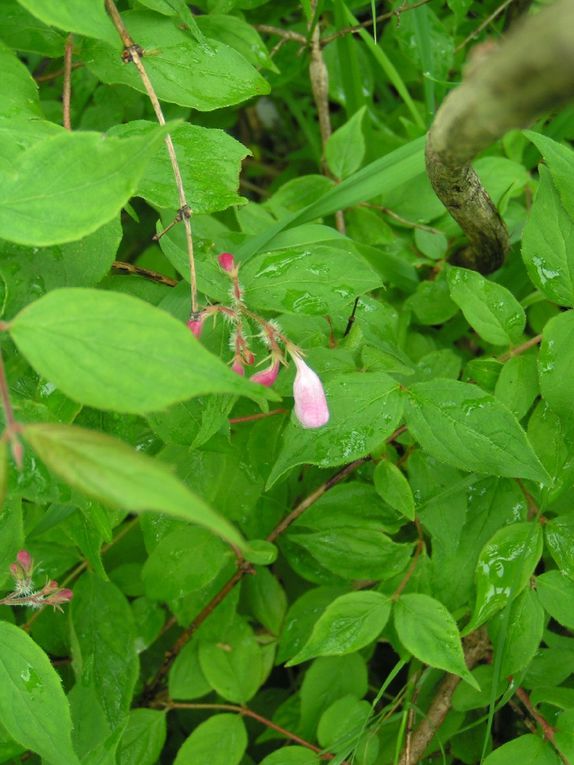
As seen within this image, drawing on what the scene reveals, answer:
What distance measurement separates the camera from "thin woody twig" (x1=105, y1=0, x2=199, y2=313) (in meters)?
1.50

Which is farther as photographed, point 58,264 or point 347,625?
point 347,625

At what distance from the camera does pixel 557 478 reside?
1.75 metres

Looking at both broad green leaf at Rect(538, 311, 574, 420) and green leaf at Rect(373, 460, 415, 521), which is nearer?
broad green leaf at Rect(538, 311, 574, 420)

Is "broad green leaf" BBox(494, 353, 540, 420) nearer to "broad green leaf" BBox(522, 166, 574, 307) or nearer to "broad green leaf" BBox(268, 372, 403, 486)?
"broad green leaf" BBox(522, 166, 574, 307)

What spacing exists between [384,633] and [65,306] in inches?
57.1

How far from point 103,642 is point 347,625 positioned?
0.67 meters

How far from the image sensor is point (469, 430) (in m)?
1.55

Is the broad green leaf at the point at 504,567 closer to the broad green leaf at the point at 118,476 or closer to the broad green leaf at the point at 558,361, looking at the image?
the broad green leaf at the point at 558,361

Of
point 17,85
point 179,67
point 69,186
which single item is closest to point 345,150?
point 179,67

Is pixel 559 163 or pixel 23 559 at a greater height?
pixel 559 163

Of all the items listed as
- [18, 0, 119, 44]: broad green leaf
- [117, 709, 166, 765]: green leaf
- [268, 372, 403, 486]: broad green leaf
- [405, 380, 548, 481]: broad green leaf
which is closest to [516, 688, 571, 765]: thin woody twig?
[405, 380, 548, 481]: broad green leaf

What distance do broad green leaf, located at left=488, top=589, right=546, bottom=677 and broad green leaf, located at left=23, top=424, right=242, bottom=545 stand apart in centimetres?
115

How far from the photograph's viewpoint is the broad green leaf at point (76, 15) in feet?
4.17

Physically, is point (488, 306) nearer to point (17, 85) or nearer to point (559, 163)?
point (559, 163)
